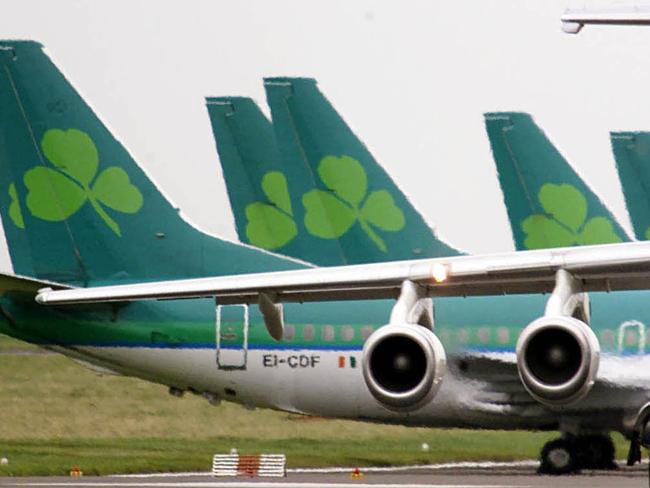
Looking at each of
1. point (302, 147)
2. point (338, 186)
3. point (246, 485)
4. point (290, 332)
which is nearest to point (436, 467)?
point (290, 332)

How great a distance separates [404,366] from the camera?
663 inches

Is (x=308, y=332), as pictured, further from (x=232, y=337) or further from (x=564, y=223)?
(x=564, y=223)

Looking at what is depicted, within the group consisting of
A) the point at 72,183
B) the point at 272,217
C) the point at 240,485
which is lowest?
the point at 240,485

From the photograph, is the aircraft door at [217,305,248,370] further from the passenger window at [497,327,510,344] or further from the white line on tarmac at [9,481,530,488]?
the white line on tarmac at [9,481,530,488]

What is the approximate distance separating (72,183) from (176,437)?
17.7 feet

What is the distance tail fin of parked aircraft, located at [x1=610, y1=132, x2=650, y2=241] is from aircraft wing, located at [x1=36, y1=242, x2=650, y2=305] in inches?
577

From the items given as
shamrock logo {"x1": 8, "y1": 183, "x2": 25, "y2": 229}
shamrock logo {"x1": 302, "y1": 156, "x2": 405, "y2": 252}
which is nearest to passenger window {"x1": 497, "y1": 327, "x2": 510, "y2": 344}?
shamrock logo {"x1": 302, "y1": 156, "x2": 405, "y2": 252}

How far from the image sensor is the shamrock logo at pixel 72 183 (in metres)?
29.2

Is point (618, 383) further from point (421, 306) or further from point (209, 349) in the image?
point (421, 306)

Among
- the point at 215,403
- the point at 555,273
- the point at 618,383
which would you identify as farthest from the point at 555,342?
the point at 215,403

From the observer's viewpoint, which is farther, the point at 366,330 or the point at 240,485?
the point at 366,330

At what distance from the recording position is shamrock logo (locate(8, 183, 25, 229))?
A: 29792 mm

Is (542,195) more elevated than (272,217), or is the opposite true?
(542,195)

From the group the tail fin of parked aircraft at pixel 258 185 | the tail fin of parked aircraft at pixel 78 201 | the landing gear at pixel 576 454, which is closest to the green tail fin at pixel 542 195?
the tail fin of parked aircraft at pixel 258 185
